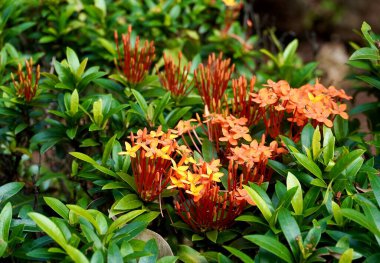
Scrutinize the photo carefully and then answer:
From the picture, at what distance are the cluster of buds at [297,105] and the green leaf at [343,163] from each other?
18 cm

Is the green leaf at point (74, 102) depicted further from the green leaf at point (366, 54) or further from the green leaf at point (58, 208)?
the green leaf at point (366, 54)

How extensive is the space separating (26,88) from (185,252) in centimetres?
106

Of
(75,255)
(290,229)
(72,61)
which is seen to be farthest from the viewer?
(72,61)

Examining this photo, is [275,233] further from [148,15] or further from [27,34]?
[27,34]

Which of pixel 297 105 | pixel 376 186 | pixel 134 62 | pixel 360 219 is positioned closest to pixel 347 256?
pixel 360 219

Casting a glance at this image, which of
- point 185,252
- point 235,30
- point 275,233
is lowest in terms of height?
point 185,252

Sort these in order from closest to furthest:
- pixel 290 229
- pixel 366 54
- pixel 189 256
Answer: pixel 290 229
pixel 189 256
pixel 366 54

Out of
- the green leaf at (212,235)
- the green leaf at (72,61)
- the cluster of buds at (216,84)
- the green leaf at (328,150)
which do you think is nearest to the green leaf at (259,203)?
the green leaf at (212,235)

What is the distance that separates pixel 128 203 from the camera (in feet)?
6.17

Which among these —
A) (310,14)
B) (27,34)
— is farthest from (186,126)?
(310,14)

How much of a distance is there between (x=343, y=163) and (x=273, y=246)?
0.45m

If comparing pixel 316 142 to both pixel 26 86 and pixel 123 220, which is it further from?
pixel 26 86

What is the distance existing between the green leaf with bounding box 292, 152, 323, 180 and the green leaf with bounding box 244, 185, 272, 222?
229 mm

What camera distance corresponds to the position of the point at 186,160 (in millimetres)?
1853
